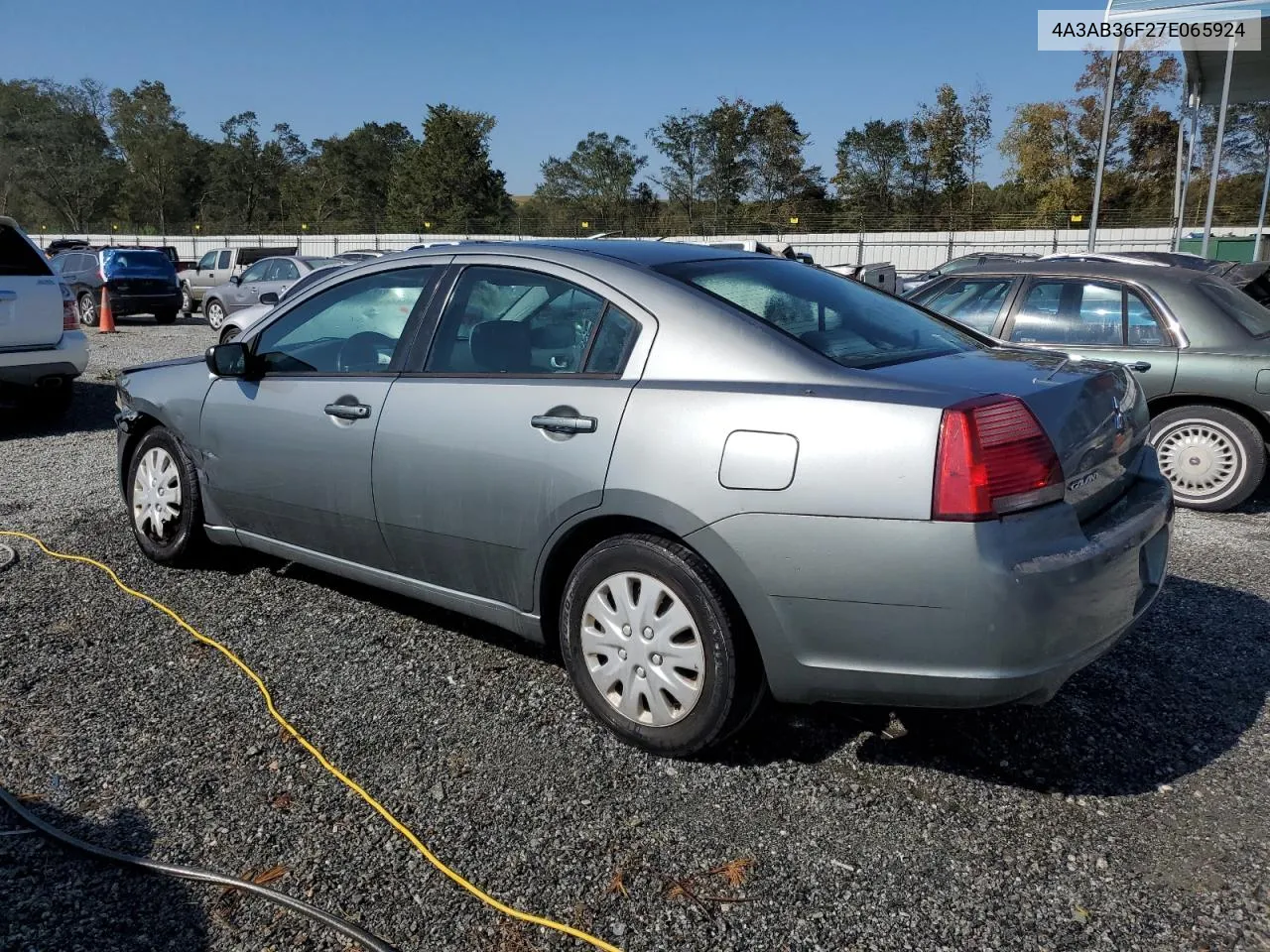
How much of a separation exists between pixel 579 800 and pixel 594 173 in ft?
212

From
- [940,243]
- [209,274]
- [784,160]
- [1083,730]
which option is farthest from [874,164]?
[1083,730]

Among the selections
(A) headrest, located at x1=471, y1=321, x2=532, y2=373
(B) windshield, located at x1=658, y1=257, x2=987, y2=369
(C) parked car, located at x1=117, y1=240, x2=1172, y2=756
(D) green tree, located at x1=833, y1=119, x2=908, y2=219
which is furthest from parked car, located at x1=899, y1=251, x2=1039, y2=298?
(D) green tree, located at x1=833, y1=119, x2=908, y2=219

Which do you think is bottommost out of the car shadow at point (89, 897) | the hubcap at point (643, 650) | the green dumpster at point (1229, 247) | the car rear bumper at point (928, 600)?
the car shadow at point (89, 897)

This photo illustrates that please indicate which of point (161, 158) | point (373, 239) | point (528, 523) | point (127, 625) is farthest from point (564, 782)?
point (161, 158)

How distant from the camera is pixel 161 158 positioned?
70438 mm

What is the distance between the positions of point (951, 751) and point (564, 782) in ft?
4.01

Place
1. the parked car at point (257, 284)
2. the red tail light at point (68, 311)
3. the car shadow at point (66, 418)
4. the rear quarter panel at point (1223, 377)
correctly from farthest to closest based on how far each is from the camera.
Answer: the parked car at point (257, 284) → the car shadow at point (66, 418) → the red tail light at point (68, 311) → the rear quarter panel at point (1223, 377)

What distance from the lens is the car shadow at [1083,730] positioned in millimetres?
3014

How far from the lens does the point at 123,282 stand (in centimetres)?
2033

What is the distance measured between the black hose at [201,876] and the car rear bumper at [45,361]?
6.39 meters

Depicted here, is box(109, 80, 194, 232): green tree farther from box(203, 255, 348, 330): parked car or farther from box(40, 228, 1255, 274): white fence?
box(203, 255, 348, 330): parked car

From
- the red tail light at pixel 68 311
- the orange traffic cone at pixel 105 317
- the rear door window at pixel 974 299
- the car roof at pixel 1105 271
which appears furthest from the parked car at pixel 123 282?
the car roof at pixel 1105 271

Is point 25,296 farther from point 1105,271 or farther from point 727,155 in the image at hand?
point 727,155

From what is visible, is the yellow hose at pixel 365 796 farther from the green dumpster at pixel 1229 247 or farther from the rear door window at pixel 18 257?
the green dumpster at pixel 1229 247
